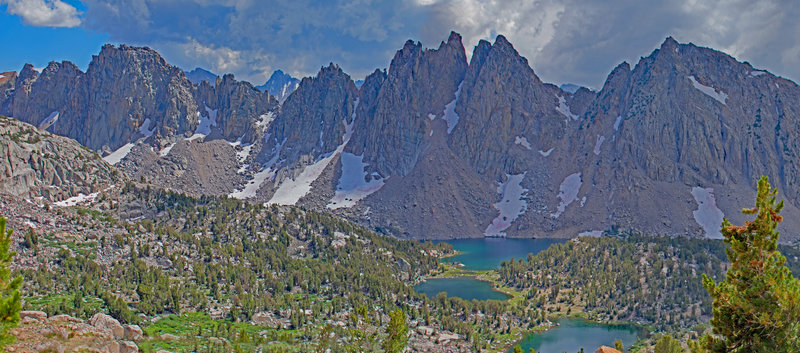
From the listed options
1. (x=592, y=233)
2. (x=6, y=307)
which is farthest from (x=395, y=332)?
(x=592, y=233)

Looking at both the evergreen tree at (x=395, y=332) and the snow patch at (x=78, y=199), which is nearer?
the evergreen tree at (x=395, y=332)

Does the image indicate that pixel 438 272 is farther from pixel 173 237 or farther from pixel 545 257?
pixel 173 237

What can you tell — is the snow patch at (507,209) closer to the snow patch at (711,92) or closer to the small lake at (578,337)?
the snow patch at (711,92)

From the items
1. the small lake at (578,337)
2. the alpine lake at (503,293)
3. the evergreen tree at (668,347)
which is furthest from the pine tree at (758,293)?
the alpine lake at (503,293)

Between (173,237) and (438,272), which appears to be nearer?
(173,237)

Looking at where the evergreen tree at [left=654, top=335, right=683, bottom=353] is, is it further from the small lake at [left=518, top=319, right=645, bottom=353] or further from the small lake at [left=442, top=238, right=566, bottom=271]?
the small lake at [left=442, top=238, right=566, bottom=271]

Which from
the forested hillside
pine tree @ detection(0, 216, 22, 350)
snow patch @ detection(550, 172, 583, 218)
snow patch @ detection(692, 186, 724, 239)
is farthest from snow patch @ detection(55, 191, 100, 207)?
snow patch @ detection(692, 186, 724, 239)

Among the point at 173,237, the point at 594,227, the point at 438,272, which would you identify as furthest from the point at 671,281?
the point at 173,237
